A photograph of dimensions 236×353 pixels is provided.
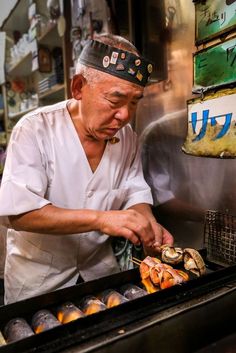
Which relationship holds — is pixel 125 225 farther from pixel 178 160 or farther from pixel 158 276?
pixel 178 160

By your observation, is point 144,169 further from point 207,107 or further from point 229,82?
point 229,82

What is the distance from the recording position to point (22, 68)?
4.18 meters

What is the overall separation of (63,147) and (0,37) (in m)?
3.37

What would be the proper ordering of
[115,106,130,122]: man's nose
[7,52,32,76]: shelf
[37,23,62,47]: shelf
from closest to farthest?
[115,106,130,122]: man's nose, [37,23,62,47]: shelf, [7,52,32,76]: shelf

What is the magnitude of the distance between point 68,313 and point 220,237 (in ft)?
2.52

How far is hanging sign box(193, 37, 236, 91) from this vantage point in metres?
1.36

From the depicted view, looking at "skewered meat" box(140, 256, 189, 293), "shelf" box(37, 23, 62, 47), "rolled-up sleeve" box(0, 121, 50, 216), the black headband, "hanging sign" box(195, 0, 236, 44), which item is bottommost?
"skewered meat" box(140, 256, 189, 293)

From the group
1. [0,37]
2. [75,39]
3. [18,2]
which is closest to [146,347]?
[75,39]

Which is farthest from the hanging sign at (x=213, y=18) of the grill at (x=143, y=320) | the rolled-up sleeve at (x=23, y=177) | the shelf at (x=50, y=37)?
the shelf at (x=50, y=37)

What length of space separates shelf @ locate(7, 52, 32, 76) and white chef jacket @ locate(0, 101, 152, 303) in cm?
260

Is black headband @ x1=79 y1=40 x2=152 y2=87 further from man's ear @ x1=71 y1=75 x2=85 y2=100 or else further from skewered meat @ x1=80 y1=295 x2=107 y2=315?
skewered meat @ x1=80 y1=295 x2=107 y2=315

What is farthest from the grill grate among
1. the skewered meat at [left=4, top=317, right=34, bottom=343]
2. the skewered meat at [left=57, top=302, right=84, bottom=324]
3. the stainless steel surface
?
the skewered meat at [left=4, top=317, right=34, bottom=343]

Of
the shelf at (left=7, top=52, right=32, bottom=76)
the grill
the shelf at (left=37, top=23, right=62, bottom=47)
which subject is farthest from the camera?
the shelf at (left=7, top=52, right=32, bottom=76)

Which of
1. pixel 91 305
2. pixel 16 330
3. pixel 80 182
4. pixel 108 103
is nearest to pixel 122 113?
pixel 108 103
